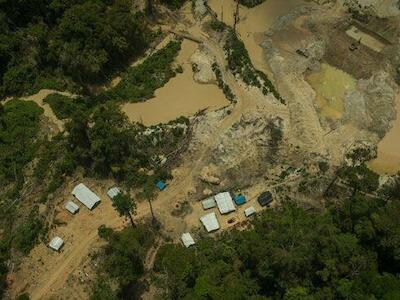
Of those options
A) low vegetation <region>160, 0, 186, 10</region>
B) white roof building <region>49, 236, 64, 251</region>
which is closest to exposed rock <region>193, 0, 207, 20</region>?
low vegetation <region>160, 0, 186, 10</region>

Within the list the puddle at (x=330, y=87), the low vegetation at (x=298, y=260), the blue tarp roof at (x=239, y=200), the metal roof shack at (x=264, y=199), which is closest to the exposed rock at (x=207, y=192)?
the blue tarp roof at (x=239, y=200)

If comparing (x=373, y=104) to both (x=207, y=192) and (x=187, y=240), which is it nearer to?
(x=207, y=192)

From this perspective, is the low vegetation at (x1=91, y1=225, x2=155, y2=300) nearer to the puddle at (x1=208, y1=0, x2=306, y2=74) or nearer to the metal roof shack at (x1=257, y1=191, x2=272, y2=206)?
the metal roof shack at (x1=257, y1=191, x2=272, y2=206)

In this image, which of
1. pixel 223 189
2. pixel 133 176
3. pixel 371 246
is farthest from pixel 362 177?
pixel 133 176

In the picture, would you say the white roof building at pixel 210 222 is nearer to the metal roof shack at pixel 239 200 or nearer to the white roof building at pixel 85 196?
the metal roof shack at pixel 239 200

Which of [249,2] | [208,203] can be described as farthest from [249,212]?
[249,2]
